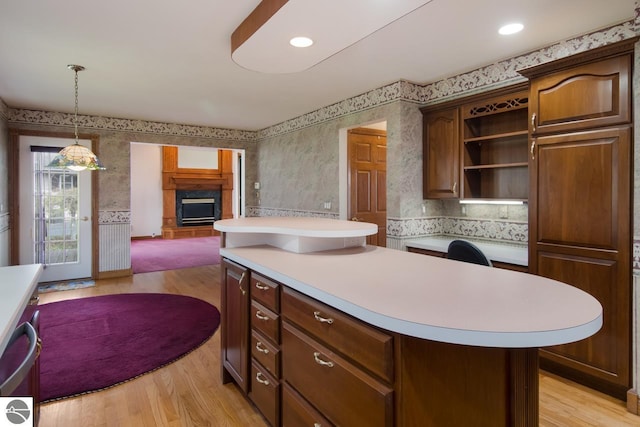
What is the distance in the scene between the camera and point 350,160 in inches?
194

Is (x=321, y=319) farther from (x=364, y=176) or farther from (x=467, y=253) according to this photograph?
(x=364, y=176)

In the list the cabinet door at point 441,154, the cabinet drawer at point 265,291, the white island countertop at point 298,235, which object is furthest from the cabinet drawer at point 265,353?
the cabinet door at point 441,154

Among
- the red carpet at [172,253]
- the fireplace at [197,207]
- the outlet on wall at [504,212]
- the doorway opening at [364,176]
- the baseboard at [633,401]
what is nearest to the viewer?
the baseboard at [633,401]

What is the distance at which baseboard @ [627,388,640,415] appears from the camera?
2.23m

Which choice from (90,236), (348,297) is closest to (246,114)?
(90,236)

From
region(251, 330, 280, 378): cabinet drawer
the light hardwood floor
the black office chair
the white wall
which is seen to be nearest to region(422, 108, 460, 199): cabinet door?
the black office chair

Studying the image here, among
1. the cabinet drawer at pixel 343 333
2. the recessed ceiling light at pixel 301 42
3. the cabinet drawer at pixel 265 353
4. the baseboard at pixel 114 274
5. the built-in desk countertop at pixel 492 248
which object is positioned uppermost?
the recessed ceiling light at pixel 301 42

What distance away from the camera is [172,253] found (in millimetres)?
8141

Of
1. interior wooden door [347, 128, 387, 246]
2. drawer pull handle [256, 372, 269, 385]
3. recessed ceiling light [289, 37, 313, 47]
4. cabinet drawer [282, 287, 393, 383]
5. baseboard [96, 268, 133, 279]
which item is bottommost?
baseboard [96, 268, 133, 279]

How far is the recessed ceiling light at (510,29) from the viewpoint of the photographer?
8.77 ft

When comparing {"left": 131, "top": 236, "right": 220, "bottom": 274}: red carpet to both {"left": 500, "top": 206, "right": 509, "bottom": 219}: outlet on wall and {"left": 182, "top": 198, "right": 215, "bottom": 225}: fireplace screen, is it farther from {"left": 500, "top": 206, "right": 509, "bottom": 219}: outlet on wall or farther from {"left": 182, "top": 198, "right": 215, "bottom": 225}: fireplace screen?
{"left": 500, "top": 206, "right": 509, "bottom": 219}: outlet on wall

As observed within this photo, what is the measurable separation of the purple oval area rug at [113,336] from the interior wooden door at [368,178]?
2260 millimetres

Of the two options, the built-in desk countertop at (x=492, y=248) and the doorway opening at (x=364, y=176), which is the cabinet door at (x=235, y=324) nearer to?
the built-in desk countertop at (x=492, y=248)

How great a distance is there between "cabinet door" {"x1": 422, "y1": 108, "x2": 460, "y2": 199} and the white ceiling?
0.45 metres
